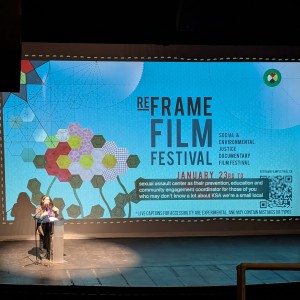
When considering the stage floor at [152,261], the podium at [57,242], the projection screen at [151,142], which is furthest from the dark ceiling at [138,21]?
the podium at [57,242]

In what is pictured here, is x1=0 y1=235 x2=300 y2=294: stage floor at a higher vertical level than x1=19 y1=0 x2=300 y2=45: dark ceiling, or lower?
lower

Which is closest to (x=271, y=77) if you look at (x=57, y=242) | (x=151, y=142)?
(x=151, y=142)

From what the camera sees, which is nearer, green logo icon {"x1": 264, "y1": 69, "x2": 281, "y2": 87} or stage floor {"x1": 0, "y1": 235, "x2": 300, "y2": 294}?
stage floor {"x1": 0, "y1": 235, "x2": 300, "y2": 294}

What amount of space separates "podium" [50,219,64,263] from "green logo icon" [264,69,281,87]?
3493 millimetres

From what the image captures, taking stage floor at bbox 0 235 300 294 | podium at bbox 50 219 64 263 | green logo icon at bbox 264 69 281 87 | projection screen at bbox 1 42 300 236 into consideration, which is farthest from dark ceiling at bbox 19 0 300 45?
podium at bbox 50 219 64 263

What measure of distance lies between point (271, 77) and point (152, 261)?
3.07 m

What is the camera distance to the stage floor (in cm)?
649

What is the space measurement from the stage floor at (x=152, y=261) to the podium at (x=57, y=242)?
75 millimetres

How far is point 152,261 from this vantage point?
24.4ft

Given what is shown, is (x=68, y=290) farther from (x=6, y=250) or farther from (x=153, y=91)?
(x=153, y=91)

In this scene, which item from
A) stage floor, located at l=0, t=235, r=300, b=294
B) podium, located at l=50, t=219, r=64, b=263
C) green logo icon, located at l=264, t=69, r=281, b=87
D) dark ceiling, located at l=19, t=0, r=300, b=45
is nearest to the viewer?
stage floor, located at l=0, t=235, r=300, b=294

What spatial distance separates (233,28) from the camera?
8.80 meters

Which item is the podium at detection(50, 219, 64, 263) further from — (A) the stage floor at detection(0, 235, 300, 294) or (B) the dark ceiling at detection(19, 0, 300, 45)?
(B) the dark ceiling at detection(19, 0, 300, 45)

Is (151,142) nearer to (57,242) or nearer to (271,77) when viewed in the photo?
(271,77)
